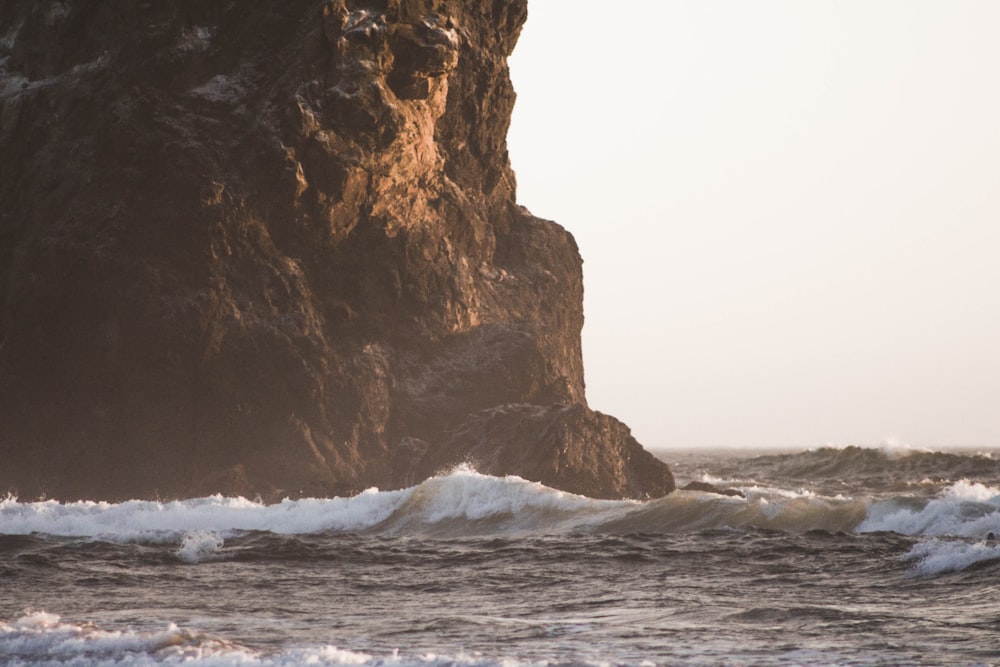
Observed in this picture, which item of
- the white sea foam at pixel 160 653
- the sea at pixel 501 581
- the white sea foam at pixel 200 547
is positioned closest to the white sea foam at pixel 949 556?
the sea at pixel 501 581

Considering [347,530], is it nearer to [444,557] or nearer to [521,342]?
[444,557]

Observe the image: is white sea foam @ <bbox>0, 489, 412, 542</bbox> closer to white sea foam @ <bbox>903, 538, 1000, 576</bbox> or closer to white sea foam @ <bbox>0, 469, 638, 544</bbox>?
white sea foam @ <bbox>0, 469, 638, 544</bbox>

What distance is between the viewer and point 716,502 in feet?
82.3

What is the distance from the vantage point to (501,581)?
18484 mm

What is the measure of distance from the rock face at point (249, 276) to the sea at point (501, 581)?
620 centimetres

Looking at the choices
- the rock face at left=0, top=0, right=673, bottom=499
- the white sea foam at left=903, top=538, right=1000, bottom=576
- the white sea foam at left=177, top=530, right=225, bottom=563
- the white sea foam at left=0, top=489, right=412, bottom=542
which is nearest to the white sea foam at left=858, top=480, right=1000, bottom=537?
the white sea foam at left=903, top=538, right=1000, bottom=576

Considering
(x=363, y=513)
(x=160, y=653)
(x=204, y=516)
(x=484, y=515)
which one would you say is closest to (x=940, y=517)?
(x=484, y=515)

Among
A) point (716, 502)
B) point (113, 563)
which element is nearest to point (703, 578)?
point (716, 502)

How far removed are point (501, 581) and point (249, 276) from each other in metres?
20.7

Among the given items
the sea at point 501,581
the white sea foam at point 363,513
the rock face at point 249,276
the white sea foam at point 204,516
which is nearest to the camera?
the sea at point 501,581

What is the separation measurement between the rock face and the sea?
6.20m

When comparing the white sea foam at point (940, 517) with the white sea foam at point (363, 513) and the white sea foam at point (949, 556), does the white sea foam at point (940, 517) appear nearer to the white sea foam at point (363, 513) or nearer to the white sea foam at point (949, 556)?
the white sea foam at point (949, 556)

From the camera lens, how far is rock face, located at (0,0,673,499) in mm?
35625

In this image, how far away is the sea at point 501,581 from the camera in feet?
42.8
